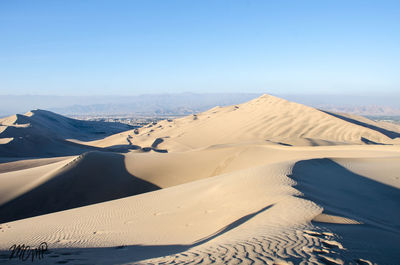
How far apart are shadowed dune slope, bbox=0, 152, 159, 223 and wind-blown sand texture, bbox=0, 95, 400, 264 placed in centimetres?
5

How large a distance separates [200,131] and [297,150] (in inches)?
782

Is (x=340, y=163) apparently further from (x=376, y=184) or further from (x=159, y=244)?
(x=159, y=244)

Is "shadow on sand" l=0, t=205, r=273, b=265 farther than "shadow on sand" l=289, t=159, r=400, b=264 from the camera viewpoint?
Yes

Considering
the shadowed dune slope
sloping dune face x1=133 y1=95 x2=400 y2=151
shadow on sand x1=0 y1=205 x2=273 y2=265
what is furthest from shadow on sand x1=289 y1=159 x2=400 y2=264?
sloping dune face x1=133 y1=95 x2=400 y2=151

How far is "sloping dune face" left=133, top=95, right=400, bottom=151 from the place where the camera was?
3017 centimetres

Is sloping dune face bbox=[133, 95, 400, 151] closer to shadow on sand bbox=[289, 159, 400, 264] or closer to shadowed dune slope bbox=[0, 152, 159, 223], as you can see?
shadow on sand bbox=[289, 159, 400, 264]

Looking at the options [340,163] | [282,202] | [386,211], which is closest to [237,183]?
[282,202]

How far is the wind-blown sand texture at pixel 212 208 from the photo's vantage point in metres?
4.99

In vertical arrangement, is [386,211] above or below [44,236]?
above

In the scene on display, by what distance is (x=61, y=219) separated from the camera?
30.8 feet

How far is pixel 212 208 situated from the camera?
343 inches

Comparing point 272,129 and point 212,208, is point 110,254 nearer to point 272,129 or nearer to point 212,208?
point 212,208

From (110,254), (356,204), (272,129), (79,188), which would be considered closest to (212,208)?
(110,254)

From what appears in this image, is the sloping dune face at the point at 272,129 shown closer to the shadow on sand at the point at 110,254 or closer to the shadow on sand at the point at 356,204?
the shadow on sand at the point at 356,204
